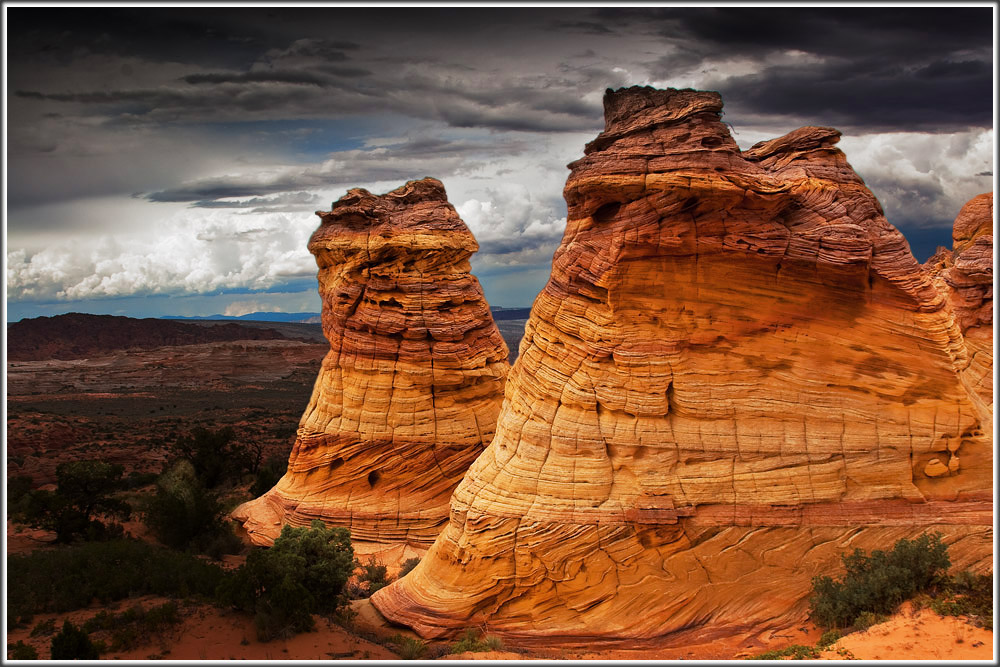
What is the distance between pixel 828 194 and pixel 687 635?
950cm

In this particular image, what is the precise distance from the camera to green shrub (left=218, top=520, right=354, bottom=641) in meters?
14.7

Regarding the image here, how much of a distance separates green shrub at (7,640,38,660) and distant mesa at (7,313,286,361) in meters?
138

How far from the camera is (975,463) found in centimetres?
1355

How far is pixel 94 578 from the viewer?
16.6 meters

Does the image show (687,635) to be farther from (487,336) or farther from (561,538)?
(487,336)

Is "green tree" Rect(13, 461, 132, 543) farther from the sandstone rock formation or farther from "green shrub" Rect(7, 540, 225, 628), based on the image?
the sandstone rock formation

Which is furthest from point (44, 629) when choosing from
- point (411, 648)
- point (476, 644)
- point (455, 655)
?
point (476, 644)

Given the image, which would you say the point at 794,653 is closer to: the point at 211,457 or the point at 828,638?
the point at 828,638

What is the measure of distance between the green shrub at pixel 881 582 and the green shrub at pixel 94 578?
13.7 metres

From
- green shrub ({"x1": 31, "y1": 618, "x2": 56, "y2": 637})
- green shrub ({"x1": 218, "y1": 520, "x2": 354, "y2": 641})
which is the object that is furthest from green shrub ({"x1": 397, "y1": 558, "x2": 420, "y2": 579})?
green shrub ({"x1": 31, "y1": 618, "x2": 56, "y2": 637})

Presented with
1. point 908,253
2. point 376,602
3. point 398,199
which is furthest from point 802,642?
point 398,199

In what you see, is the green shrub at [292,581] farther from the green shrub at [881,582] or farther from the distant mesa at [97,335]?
the distant mesa at [97,335]

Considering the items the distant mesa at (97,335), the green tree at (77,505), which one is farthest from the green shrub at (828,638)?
the distant mesa at (97,335)

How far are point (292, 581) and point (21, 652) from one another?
5.03m
